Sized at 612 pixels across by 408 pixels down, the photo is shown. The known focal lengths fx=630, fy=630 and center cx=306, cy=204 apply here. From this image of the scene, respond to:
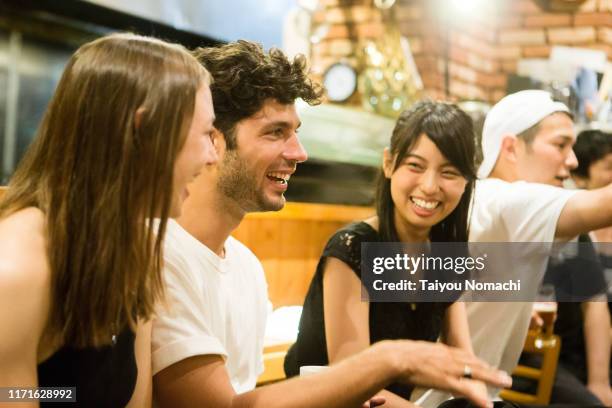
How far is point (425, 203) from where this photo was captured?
1.30m

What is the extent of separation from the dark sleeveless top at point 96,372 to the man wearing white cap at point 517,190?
833mm

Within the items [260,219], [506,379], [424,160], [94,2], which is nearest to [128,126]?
[506,379]

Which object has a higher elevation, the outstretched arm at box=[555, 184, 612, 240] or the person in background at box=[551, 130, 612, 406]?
the outstretched arm at box=[555, 184, 612, 240]

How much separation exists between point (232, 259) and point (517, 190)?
0.67 meters

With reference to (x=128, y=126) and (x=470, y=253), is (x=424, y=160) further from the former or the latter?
(x=128, y=126)

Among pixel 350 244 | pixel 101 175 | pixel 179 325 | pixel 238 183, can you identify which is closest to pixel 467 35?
pixel 350 244

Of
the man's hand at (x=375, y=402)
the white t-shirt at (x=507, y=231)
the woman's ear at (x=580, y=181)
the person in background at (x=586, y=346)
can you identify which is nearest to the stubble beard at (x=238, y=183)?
the man's hand at (x=375, y=402)

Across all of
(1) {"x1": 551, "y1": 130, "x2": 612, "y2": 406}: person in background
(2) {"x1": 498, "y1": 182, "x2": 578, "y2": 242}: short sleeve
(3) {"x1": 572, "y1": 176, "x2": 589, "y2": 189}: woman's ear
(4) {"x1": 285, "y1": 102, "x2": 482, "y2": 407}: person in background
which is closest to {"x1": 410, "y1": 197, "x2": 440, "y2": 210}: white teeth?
(4) {"x1": 285, "y1": 102, "x2": 482, "y2": 407}: person in background

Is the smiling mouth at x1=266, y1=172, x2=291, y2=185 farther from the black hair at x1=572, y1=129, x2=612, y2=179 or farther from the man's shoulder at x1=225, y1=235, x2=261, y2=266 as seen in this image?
the black hair at x1=572, y1=129, x2=612, y2=179

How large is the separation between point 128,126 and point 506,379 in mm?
584

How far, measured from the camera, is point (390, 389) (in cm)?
122

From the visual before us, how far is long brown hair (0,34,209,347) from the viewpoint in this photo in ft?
2.47

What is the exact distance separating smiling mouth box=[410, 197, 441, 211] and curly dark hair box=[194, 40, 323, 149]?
336 mm

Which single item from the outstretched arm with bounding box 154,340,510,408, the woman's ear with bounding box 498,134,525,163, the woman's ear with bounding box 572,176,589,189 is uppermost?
the woman's ear with bounding box 498,134,525,163
